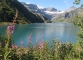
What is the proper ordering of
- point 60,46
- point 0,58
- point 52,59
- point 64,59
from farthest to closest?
point 60,46, point 64,59, point 52,59, point 0,58

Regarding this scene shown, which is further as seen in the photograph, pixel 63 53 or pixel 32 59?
pixel 63 53

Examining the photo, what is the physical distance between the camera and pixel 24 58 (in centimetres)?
1331

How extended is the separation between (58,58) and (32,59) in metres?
2.19

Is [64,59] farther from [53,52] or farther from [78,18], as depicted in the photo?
[78,18]

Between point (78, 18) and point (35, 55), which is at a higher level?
point (78, 18)

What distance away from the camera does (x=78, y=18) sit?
803 inches

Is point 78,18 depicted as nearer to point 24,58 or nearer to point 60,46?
point 60,46

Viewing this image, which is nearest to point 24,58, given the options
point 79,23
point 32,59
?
point 32,59

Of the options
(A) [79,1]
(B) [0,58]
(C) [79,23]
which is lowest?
(B) [0,58]

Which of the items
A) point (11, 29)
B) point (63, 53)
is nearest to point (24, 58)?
point (63, 53)

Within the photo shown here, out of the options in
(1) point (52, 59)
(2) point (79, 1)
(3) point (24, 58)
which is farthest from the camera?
(2) point (79, 1)

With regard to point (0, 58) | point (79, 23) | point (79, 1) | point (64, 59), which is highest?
point (79, 1)

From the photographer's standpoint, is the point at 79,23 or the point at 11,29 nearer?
the point at 11,29

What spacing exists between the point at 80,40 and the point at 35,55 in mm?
6652
